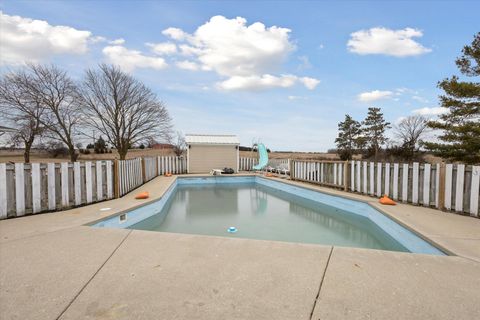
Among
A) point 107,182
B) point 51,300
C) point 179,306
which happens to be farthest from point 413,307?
point 107,182

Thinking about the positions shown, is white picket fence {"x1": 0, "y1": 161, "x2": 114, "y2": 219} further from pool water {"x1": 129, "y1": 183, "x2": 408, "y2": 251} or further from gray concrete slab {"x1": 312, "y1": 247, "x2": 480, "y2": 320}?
gray concrete slab {"x1": 312, "y1": 247, "x2": 480, "y2": 320}

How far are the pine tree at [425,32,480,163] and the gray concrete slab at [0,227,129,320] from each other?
13760mm

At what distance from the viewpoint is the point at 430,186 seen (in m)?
5.54

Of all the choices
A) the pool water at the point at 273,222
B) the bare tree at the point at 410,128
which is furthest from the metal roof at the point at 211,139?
the bare tree at the point at 410,128

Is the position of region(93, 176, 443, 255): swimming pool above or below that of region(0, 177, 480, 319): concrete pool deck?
below

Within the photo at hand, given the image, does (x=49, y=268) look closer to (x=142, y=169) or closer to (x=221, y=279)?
(x=221, y=279)

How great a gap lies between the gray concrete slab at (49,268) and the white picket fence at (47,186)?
5.57 feet

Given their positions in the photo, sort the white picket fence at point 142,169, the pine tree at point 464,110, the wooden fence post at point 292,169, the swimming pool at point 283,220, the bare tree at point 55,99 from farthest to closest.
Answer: the bare tree at point 55,99 → the wooden fence post at point 292,169 → the pine tree at point 464,110 → the white picket fence at point 142,169 → the swimming pool at point 283,220

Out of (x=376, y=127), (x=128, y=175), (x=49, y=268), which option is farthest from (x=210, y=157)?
(x=376, y=127)

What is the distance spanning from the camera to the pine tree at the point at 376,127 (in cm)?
2970

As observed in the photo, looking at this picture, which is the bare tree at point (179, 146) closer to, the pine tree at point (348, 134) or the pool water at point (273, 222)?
the pool water at point (273, 222)

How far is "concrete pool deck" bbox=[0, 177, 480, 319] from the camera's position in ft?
5.95

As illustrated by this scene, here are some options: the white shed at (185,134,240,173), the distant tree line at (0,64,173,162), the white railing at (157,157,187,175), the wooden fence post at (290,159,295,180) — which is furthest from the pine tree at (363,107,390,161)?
the distant tree line at (0,64,173,162)

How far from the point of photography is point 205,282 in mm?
2205
